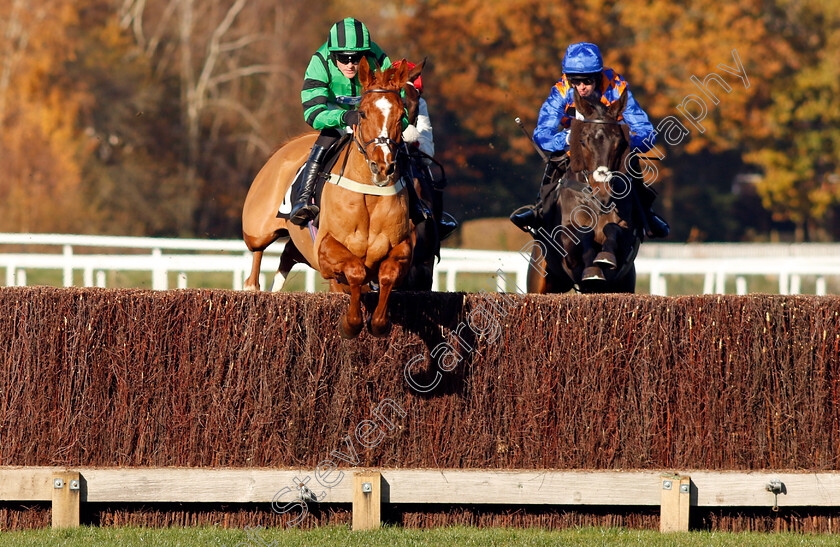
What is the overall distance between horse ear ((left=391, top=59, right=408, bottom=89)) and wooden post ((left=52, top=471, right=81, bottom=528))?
259 centimetres

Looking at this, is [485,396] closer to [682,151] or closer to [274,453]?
[274,453]

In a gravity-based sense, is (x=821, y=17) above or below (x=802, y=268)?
above

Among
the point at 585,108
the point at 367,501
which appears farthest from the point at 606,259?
the point at 367,501

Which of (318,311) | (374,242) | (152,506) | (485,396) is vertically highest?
(374,242)

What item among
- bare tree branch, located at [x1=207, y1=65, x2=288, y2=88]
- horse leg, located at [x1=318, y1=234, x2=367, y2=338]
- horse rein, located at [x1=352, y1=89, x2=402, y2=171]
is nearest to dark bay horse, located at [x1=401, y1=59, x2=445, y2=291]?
horse leg, located at [x1=318, y1=234, x2=367, y2=338]

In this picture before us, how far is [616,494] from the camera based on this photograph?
5.62 meters

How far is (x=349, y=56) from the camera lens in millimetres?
7152

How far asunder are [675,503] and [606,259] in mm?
2015

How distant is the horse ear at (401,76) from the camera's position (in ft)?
19.1

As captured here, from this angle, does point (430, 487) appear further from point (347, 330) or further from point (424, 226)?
point (424, 226)

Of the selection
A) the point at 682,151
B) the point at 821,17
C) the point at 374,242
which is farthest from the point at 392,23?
the point at 374,242

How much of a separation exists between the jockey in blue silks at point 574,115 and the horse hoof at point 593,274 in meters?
0.73

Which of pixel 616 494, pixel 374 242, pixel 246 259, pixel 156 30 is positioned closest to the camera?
pixel 616 494

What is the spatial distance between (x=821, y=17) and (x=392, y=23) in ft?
44.6
